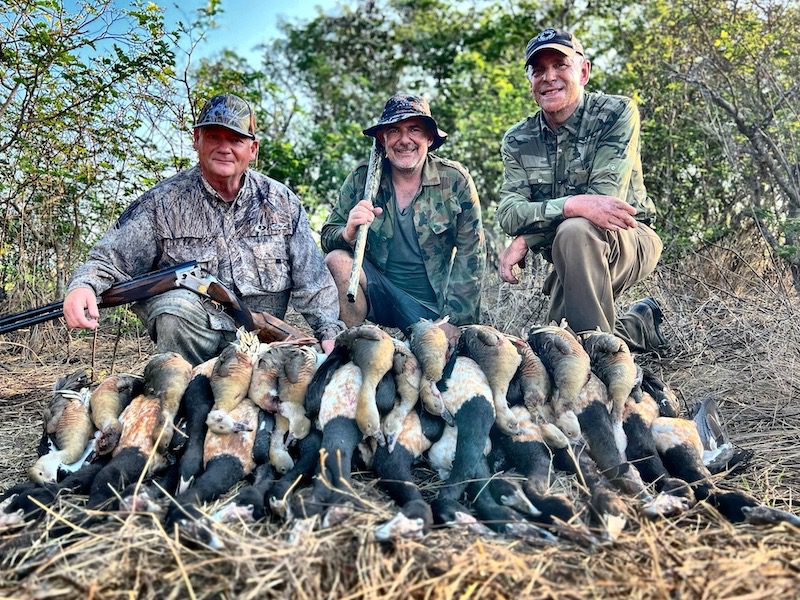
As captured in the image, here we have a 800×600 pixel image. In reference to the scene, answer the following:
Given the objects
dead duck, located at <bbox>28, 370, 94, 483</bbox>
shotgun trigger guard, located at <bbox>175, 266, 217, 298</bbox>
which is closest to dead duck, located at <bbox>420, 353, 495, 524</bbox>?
dead duck, located at <bbox>28, 370, 94, 483</bbox>

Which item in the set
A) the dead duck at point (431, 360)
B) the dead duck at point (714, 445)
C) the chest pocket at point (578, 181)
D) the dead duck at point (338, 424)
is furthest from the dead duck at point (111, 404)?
the chest pocket at point (578, 181)

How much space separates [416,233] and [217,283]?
5.90 ft

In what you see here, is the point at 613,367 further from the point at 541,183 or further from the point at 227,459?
the point at 541,183

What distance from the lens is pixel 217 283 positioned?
4.75 meters

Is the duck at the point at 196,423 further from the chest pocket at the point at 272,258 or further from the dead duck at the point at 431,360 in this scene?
the chest pocket at the point at 272,258

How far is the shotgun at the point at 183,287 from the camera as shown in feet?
15.1

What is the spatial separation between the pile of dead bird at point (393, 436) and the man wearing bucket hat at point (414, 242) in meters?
1.80

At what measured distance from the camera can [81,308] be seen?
4336mm

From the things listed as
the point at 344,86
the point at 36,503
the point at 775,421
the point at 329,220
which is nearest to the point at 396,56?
the point at 344,86

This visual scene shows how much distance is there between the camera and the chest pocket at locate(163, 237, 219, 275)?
4.99 meters

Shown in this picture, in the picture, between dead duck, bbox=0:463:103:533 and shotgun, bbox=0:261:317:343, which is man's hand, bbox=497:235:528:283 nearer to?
shotgun, bbox=0:261:317:343

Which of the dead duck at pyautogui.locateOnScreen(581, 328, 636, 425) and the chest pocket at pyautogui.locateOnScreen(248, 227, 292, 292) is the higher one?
the chest pocket at pyautogui.locateOnScreen(248, 227, 292, 292)

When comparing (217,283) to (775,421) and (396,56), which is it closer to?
(775,421)

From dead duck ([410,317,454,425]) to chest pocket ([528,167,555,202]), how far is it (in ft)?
6.67
